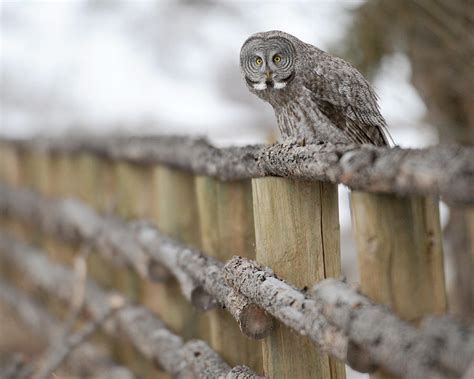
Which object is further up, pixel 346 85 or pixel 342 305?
pixel 346 85

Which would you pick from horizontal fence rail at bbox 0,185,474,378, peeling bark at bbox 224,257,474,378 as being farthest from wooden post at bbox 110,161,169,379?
peeling bark at bbox 224,257,474,378

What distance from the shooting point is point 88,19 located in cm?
1962

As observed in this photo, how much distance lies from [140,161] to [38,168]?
3080 mm

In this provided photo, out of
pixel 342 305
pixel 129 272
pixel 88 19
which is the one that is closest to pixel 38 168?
pixel 129 272

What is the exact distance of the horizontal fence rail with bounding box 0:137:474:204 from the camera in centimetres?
157

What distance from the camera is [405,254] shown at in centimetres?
192

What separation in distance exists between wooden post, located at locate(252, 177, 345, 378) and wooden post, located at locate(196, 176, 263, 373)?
618 mm

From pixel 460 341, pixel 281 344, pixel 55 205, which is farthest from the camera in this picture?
pixel 55 205

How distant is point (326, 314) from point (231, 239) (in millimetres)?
1450

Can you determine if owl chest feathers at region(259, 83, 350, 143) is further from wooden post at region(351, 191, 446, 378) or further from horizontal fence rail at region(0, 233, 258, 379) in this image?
wooden post at region(351, 191, 446, 378)

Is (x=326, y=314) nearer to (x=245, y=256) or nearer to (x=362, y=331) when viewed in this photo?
(x=362, y=331)

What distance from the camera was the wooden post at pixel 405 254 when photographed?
192 centimetres

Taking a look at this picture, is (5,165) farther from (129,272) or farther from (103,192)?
(129,272)

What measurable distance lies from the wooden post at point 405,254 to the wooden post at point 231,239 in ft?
4.60
